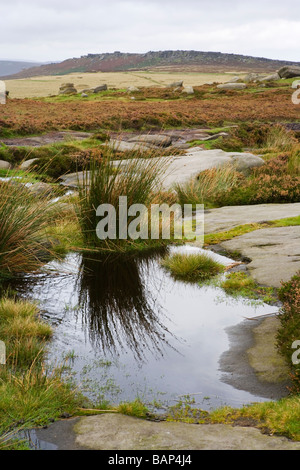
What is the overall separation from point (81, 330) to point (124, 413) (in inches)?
69.5

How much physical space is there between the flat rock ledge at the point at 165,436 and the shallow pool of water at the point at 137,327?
0.44m

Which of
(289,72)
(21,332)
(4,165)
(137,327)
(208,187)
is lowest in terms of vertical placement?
(137,327)

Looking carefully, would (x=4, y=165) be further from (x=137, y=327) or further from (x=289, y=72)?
(x=289, y=72)

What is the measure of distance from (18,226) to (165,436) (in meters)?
4.10

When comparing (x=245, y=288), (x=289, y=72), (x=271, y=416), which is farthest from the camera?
(x=289, y=72)

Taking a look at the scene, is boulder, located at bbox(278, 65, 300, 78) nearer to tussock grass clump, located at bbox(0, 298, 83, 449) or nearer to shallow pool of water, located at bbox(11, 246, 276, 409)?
shallow pool of water, located at bbox(11, 246, 276, 409)

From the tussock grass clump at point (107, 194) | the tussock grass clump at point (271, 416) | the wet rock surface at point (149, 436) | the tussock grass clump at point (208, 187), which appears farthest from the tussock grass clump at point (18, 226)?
the tussock grass clump at point (208, 187)

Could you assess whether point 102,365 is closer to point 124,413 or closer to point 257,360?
point 124,413

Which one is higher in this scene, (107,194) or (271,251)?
(107,194)

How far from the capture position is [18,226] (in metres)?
6.98

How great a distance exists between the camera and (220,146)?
21844 millimetres

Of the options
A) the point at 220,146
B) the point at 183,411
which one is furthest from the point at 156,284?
the point at 220,146

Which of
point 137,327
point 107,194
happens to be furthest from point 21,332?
point 107,194

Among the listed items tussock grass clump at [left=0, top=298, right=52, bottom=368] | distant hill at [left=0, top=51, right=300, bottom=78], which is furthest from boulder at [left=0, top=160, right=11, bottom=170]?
distant hill at [left=0, top=51, right=300, bottom=78]
